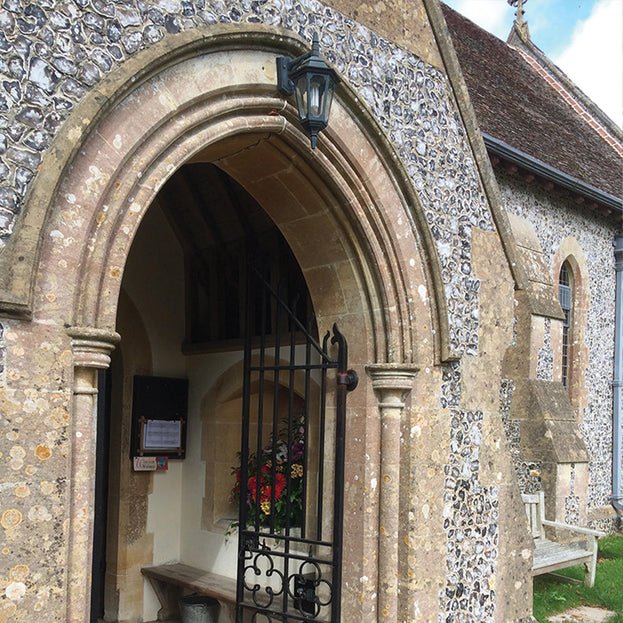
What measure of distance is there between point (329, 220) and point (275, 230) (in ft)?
3.82

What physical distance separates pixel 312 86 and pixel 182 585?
4.11 m

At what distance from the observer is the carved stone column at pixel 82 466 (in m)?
3.15

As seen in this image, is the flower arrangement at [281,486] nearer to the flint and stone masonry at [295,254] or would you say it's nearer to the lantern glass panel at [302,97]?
the flint and stone masonry at [295,254]

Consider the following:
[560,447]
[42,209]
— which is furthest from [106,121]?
[560,447]

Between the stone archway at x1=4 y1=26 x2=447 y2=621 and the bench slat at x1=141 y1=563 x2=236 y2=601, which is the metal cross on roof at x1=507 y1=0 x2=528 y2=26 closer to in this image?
the stone archway at x1=4 y1=26 x2=447 y2=621

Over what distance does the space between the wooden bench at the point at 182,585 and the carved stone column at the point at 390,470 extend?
137 centimetres

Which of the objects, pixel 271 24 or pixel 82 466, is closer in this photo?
pixel 82 466

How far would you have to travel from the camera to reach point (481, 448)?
5238 mm

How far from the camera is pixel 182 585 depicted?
235 inches

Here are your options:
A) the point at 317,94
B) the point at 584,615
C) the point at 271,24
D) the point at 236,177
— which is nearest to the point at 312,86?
the point at 317,94

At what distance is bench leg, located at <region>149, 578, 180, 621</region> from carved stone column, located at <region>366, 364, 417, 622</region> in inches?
98.7

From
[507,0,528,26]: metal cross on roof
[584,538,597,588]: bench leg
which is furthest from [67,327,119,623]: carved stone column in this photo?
[507,0,528,26]: metal cross on roof

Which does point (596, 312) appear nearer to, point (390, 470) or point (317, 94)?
point (390, 470)

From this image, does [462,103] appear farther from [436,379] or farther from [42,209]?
[42,209]
